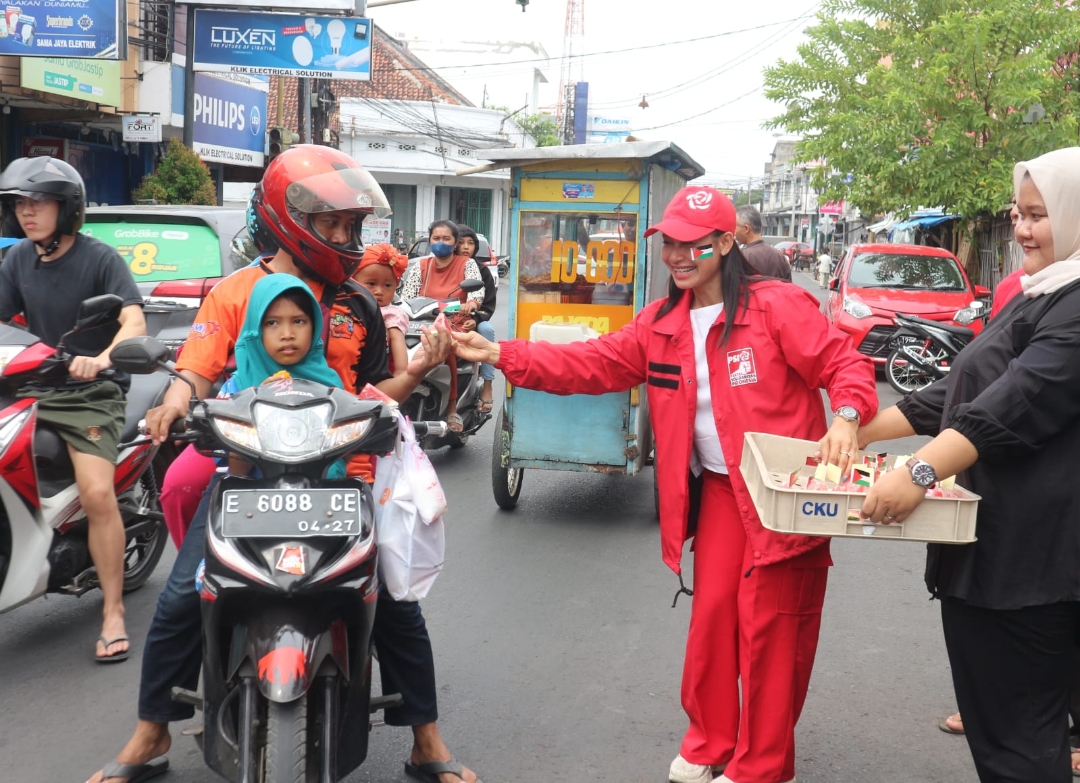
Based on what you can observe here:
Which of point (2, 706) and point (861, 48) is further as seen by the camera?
point (861, 48)

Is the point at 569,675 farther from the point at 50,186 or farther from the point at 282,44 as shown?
the point at 282,44

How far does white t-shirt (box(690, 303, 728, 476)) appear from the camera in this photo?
3719 mm

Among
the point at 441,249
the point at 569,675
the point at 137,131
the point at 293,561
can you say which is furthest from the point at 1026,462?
the point at 137,131

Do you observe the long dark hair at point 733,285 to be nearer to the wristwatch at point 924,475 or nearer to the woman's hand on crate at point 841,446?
the woman's hand on crate at point 841,446

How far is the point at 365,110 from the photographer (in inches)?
1738

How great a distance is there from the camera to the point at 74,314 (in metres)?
4.94

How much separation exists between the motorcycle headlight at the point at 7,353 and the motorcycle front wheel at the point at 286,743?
6.80ft

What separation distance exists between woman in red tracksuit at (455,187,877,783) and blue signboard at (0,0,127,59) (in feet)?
40.6

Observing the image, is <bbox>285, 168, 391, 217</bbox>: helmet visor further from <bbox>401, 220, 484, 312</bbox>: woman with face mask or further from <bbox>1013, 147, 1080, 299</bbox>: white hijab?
<bbox>401, 220, 484, 312</bbox>: woman with face mask

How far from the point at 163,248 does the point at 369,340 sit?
542cm

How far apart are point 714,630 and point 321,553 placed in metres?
1.42

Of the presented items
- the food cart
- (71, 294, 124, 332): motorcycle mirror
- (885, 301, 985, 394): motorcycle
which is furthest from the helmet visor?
(885, 301, 985, 394): motorcycle

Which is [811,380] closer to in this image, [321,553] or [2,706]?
[321,553]

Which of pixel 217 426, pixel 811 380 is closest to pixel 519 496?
pixel 811 380
